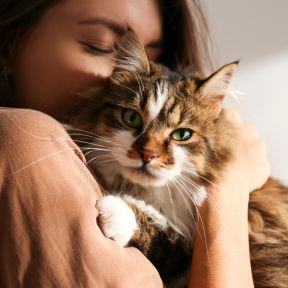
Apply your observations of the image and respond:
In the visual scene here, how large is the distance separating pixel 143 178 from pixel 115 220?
170 mm

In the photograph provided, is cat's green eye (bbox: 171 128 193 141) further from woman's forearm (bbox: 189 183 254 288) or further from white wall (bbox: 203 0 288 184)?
white wall (bbox: 203 0 288 184)

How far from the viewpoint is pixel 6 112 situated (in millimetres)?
825

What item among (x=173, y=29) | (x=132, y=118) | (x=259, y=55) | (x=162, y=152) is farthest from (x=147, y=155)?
(x=259, y=55)

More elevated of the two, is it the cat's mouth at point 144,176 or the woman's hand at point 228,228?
the cat's mouth at point 144,176

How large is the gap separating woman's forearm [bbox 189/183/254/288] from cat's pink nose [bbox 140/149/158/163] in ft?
0.72

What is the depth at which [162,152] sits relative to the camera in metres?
0.99

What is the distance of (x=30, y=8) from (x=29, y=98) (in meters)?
0.28

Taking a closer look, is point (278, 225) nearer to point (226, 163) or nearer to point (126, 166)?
point (226, 163)

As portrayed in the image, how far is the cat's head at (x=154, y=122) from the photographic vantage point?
100cm

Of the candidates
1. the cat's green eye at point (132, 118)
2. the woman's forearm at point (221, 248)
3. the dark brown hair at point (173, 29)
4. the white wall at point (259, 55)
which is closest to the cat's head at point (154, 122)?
the cat's green eye at point (132, 118)

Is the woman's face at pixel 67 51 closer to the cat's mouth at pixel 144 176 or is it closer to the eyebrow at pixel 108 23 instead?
the eyebrow at pixel 108 23

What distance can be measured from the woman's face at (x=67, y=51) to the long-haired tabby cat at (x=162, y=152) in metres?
0.07

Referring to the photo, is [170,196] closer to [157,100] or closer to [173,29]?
[157,100]

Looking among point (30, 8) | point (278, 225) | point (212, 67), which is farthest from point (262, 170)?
point (30, 8)
